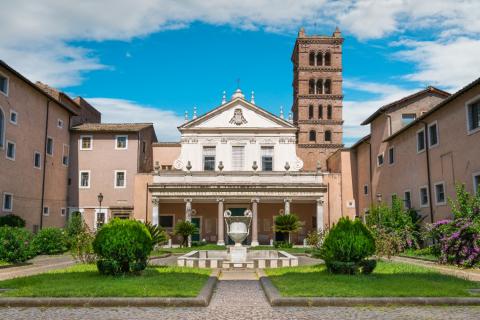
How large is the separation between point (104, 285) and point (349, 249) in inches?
262

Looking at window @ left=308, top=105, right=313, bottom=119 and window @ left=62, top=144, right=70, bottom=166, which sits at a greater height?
window @ left=308, top=105, right=313, bottom=119

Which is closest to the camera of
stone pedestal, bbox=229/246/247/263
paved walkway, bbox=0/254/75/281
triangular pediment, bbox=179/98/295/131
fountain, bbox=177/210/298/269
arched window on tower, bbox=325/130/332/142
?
paved walkway, bbox=0/254/75/281

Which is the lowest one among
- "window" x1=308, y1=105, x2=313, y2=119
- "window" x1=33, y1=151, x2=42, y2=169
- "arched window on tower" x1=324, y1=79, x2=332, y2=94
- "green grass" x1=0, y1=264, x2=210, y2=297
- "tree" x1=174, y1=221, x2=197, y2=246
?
"green grass" x1=0, y1=264, x2=210, y2=297

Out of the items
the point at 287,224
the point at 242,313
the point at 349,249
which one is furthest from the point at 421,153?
the point at 242,313

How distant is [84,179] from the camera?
3950 centimetres

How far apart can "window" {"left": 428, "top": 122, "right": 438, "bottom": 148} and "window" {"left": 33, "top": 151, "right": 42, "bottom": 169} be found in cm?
2494

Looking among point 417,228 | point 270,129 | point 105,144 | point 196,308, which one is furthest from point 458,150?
point 105,144

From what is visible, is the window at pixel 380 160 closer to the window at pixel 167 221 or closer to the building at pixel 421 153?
the building at pixel 421 153

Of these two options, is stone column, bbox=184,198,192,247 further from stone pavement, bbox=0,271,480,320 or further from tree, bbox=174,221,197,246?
stone pavement, bbox=0,271,480,320

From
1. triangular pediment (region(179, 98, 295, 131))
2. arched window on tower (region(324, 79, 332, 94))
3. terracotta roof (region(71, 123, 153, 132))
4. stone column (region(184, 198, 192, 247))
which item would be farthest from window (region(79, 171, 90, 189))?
arched window on tower (region(324, 79, 332, 94))

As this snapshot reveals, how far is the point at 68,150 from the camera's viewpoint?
39.1 metres

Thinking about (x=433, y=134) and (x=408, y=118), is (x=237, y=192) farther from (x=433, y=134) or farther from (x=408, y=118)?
(x=433, y=134)

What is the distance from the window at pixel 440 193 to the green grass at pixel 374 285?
11.4 metres

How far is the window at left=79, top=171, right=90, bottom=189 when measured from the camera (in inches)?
1549
